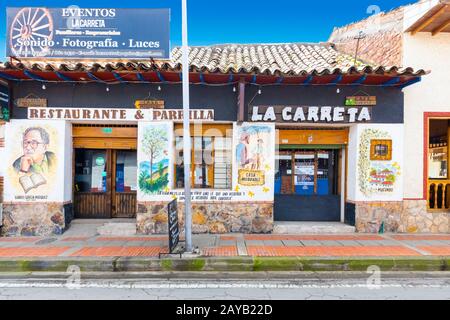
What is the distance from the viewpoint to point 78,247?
6586mm

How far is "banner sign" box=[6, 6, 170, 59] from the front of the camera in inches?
311

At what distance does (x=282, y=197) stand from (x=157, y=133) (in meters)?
4.17

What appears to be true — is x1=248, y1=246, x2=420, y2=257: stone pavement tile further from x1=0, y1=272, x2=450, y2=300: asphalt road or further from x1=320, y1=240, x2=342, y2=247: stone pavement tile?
x1=0, y1=272, x2=450, y2=300: asphalt road

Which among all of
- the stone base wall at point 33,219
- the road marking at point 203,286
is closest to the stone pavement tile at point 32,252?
the road marking at point 203,286

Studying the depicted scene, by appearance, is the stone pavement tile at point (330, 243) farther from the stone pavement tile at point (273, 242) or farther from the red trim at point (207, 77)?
the red trim at point (207, 77)

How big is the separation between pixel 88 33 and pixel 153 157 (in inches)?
156

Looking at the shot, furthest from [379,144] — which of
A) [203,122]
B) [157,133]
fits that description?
[157,133]

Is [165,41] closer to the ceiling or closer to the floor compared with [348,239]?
closer to the ceiling

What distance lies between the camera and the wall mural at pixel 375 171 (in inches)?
314

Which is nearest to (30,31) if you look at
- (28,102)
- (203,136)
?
(28,102)

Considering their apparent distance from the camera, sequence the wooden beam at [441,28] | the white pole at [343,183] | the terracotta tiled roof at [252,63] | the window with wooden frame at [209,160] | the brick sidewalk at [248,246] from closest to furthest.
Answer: the brick sidewalk at [248,246] < the terracotta tiled roof at [252,63] < the wooden beam at [441,28] < the window with wooden frame at [209,160] < the white pole at [343,183]

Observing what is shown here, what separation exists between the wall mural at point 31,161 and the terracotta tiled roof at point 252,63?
169 cm

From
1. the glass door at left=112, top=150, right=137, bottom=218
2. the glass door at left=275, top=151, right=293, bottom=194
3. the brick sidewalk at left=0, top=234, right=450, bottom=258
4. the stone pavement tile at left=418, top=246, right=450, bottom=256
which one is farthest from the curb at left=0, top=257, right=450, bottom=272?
the glass door at left=275, top=151, right=293, bottom=194

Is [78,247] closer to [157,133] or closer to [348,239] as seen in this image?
[157,133]
